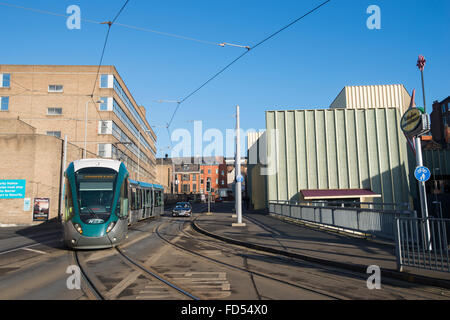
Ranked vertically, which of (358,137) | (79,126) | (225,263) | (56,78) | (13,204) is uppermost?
(56,78)

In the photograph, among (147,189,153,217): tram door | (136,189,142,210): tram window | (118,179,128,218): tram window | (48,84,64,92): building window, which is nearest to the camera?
(118,179,128,218): tram window

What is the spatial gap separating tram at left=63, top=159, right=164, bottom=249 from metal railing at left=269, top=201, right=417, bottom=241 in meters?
8.61

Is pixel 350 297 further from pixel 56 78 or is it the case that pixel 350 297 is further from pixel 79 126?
pixel 56 78

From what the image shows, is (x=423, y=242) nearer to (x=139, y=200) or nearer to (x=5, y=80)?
(x=139, y=200)

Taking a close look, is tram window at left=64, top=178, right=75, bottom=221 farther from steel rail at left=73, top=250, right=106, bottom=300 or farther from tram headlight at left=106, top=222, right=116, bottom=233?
steel rail at left=73, top=250, right=106, bottom=300

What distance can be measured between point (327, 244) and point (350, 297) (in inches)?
233

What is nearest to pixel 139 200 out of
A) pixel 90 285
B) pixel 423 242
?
pixel 90 285

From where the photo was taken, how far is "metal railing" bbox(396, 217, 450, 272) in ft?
23.6

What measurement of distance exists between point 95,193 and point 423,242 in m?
9.67

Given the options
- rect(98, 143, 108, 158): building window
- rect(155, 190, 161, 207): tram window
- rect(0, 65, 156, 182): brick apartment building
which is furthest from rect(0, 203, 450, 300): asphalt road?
rect(0, 65, 156, 182): brick apartment building

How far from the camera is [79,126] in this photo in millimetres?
44469

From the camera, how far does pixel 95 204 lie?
11039 millimetres
